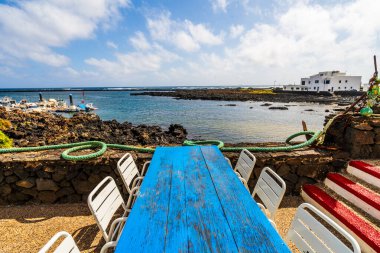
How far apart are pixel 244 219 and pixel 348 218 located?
210 centimetres

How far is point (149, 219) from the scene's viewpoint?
1565 millimetres

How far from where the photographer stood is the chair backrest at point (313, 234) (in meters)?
1.31

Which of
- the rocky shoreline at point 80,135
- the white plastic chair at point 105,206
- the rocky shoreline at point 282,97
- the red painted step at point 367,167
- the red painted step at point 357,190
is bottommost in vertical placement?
the rocky shoreline at point 80,135

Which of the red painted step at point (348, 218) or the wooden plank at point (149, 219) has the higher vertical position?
the wooden plank at point (149, 219)

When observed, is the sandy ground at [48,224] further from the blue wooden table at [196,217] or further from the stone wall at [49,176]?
the blue wooden table at [196,217]

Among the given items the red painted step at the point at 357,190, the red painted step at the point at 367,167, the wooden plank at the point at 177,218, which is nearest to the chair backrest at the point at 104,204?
the wooden plank at the point at 177,218

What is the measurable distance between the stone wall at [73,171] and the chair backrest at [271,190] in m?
1.45

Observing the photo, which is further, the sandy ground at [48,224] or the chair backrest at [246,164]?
the chair backrest at [246,164]

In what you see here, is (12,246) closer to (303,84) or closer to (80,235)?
(80,235)

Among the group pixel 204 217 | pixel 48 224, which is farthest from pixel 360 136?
pixel 48 224

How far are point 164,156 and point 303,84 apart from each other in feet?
257

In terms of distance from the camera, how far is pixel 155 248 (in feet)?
4.23

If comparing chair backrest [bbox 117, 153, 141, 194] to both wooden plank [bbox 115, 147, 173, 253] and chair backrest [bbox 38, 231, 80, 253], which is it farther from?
chair backrest [bbox 38, 231, 80, 253]

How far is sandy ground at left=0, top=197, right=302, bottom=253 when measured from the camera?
2.72 meters
